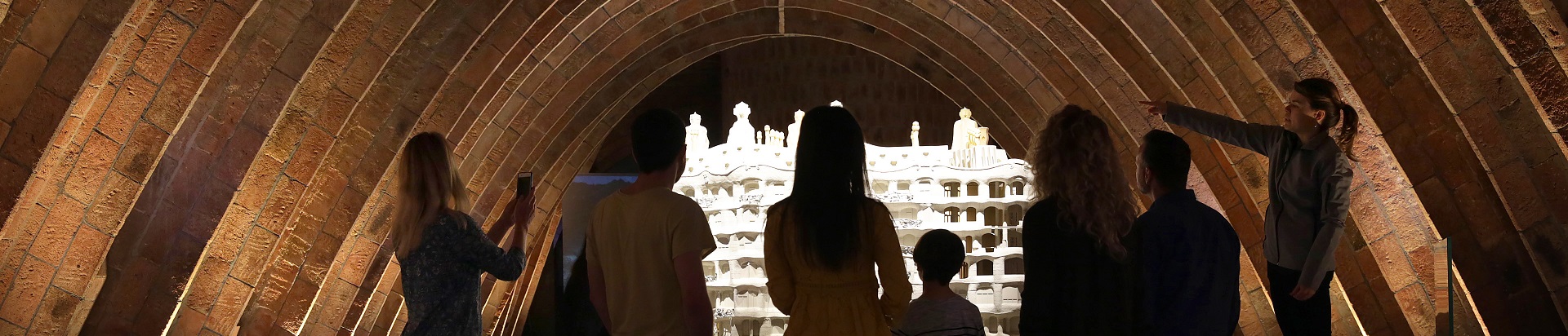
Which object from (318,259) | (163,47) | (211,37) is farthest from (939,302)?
(318,259)

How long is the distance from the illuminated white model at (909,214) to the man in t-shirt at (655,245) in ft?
14.2

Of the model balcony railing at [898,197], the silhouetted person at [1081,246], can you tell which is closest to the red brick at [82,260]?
the model balcony railing at [898,197]

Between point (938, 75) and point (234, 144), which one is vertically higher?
point (938, 75)

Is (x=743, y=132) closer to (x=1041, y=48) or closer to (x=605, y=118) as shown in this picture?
(x=1041, y=48)

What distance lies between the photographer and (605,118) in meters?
19.1

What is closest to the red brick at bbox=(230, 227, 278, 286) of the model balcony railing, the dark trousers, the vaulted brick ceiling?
the vaulted brick ceiling

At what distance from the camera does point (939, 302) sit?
15.1 ft

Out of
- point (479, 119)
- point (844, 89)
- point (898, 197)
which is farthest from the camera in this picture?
point (844, 89)

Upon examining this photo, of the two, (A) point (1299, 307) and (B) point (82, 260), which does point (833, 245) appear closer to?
(A) point (1299, 307)

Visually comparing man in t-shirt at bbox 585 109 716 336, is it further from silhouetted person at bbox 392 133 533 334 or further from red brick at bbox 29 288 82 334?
red brick at bbox 29 288 82 334

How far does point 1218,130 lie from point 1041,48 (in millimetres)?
8792

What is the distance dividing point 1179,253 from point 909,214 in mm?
4300

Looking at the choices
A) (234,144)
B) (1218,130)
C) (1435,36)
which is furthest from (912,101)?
(1218,130)

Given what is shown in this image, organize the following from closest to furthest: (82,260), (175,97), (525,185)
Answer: (525,185) → (175,97) → (82,260)
